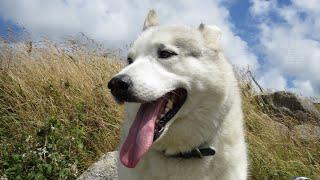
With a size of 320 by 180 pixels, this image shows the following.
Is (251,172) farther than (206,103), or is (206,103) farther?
(251,172)

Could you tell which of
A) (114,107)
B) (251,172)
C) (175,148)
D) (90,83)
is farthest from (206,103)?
(90,83)

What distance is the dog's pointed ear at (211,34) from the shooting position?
3.30 meters

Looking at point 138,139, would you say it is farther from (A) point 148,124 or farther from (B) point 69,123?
(B) point 69,123

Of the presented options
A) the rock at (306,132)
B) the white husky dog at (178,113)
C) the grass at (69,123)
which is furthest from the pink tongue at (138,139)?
the rock at (306,132)

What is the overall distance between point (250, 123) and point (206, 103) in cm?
338

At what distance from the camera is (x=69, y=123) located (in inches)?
222

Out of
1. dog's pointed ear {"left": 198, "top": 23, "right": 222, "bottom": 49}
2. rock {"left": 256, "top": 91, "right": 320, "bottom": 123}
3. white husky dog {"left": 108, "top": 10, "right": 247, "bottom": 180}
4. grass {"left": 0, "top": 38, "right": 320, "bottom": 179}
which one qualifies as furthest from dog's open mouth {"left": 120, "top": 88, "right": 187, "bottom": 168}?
rock {"left": 256, "top": 91, "right": 320, "bottom": 123}

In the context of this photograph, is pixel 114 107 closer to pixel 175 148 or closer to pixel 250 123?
pixel 250 123

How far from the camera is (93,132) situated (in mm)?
5621

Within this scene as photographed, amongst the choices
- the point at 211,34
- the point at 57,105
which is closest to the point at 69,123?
the point at 57,105

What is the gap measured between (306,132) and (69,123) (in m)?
3.02

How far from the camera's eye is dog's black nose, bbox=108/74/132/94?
280 cm

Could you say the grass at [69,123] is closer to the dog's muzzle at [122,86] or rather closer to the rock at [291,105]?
the rock at [291,105]

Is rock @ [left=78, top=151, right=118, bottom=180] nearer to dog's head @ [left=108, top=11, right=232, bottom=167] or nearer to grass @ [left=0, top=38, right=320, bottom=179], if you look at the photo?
grass @ [left=0, top=38, right=320, bottom=179]
